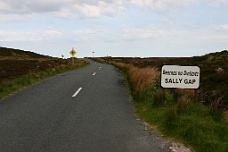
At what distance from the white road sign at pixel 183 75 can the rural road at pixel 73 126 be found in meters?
1.71

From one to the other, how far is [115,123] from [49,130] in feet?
5.64

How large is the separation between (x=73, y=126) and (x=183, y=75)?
3875mm

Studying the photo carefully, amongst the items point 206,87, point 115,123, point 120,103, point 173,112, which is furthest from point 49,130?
point 206,87

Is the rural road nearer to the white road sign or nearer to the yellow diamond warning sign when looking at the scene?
the white road sign

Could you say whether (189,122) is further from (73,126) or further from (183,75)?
(73,126)

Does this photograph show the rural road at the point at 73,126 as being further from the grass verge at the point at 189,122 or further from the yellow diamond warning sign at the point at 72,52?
the yellow diamond warning sign at the point at 72,52

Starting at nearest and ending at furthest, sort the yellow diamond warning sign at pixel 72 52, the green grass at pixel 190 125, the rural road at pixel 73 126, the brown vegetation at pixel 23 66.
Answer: the green grass at pixel 190 125
the rural road at pixel 73 126
the brown vegetation at pixel 23 66
the yellow diamond warning sign at pixel 72 52

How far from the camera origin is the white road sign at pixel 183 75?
8664 millimetres

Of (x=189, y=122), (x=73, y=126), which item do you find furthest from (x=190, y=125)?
(x=73, y=126)

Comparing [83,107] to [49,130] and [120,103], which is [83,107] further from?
[49,130]

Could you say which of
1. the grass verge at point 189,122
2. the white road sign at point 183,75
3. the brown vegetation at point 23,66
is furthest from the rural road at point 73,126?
the brown vegetation at point 23,66

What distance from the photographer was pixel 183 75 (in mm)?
8688

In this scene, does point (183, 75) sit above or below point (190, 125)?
above

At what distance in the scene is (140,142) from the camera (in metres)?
5.71
